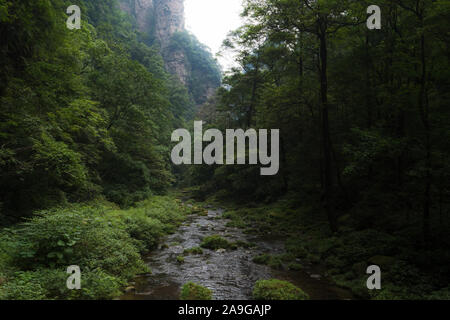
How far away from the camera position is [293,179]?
674 inches

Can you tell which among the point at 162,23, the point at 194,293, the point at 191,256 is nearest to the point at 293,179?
the point at 191,256

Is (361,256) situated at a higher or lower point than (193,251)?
higher

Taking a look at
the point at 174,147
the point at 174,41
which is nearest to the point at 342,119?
the point at 174,147

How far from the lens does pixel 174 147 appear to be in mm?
41750

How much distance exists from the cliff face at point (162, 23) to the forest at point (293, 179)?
64.3 m

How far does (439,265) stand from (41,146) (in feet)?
42.2

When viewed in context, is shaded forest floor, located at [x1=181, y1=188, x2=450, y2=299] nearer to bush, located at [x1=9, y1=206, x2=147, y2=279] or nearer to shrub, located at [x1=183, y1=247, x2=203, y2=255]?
shrub, located at [x1=183, y1=247, x2=203, y2=255]

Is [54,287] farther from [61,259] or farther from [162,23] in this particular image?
[162,23]

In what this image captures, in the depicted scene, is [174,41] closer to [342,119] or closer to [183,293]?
[342,119]

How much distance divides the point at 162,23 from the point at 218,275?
94.8 metres

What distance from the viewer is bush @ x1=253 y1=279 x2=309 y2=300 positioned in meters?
6.03

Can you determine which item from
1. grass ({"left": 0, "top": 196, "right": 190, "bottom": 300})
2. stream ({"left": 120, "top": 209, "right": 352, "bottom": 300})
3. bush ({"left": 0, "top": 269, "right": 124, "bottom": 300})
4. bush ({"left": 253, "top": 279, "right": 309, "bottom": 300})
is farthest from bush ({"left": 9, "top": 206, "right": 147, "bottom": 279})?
bush ({"left": 253, "top": 279, "right": 309, "bottom": 300})

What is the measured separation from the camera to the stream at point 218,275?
6.57 metres

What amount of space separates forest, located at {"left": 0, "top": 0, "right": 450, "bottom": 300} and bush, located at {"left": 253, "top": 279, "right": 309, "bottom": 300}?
0.04m
